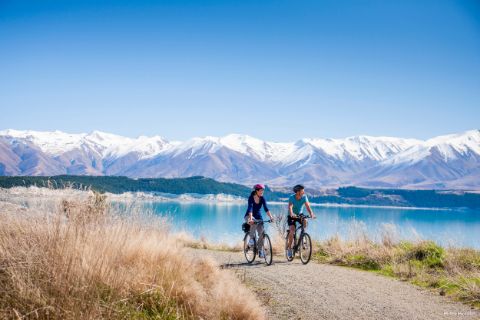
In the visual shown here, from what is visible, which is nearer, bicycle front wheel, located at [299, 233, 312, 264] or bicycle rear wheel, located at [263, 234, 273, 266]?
bicycle rear wheel, located at [263, 234, 273, 266]

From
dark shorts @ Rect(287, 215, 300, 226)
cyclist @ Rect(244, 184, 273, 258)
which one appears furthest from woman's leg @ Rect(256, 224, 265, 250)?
dark shorts @ Rect(287, 215, 300, 226)

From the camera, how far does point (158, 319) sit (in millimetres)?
5887

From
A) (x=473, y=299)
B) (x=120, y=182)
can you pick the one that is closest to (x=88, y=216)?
(x=473, y=299)

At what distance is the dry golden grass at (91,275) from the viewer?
4953 millimetres

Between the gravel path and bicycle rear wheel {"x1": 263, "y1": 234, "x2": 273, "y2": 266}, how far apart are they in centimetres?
93

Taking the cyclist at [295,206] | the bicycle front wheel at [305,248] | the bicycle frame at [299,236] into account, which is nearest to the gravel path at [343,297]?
the bicycle front wheel at [305,248]

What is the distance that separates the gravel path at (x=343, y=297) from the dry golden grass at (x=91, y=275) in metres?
1.39

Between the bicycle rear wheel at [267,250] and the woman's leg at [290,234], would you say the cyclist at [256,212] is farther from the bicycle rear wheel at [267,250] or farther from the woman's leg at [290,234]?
the woman's leg at [290,234]

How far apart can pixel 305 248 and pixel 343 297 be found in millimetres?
4891

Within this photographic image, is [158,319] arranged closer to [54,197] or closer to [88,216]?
[88,216]

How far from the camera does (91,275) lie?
5.38 metres

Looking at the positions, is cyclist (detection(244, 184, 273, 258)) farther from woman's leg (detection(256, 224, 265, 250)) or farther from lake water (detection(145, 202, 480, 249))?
lake water (detection(145, 202, 480, 249))

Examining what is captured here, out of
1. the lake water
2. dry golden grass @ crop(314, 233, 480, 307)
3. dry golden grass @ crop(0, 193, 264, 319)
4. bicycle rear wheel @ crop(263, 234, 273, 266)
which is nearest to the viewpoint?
dry golden grass @ crop(0, 193, 264, 319)

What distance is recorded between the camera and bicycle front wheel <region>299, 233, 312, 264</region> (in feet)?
44.1
